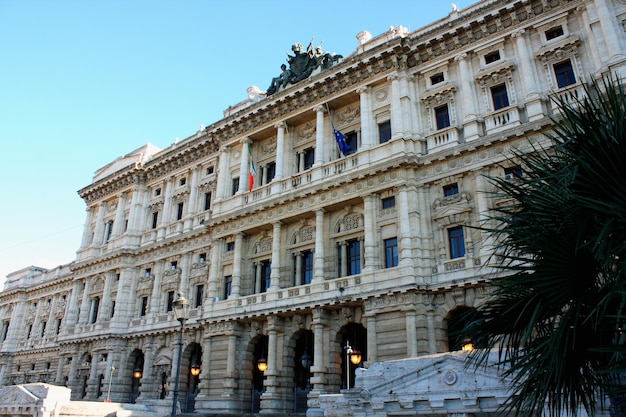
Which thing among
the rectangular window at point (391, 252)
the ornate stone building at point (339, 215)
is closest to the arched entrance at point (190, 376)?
the ornate stone building at point (339, 215)

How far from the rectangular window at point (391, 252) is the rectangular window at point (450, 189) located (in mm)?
3217

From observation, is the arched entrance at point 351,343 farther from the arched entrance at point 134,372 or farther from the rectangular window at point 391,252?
the arched entrance at point 134,372

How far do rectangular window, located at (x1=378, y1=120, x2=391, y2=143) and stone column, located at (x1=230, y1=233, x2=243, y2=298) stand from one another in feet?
33.0

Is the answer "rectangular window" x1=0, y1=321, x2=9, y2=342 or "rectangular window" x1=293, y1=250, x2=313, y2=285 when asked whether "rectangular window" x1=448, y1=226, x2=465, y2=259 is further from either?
"rectangular window" x1=0, y1=321, x2=9, y2=342

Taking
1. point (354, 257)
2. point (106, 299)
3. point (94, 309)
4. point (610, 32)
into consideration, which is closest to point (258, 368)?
point (354, 257)

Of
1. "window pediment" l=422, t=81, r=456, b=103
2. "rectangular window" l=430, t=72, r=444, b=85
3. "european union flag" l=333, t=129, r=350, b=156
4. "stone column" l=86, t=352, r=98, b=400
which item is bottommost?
"stone column" l=86, t=352, r=98, b=400

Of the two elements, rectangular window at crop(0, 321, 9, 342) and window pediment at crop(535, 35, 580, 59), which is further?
rectangular window at crop(0, 321, 9, 342)

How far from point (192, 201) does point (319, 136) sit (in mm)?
12048

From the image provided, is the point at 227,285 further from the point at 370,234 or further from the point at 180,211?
the point at 370,234

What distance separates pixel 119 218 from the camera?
41906mm

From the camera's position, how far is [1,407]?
26.8 metres

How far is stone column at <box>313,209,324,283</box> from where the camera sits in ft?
87.0

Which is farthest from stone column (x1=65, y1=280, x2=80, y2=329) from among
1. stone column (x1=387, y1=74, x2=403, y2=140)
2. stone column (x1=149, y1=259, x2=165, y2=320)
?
stone column (x1=387, y1=74, x2=403, y2=140)

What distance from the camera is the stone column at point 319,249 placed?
2652 cm
